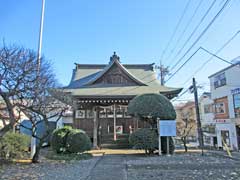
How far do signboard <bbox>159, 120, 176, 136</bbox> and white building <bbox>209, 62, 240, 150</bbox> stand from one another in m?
11.8

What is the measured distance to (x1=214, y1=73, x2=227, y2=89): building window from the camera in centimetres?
2482

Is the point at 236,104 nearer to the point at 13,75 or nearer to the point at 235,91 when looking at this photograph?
the point at 235,91

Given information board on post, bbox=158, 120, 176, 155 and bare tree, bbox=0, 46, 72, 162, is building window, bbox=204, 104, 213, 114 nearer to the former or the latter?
information board on post, bbox=158, 120, 176, 155

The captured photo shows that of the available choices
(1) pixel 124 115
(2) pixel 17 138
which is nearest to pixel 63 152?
(2) pixel 17 138

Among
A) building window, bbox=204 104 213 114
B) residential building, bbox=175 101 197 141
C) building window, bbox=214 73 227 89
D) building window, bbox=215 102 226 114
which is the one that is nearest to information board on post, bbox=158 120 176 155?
residential building, bbox=175 101 197 141

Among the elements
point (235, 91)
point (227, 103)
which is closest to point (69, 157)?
point (235, 91)

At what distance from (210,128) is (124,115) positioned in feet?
59.6

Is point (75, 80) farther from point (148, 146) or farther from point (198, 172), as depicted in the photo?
point (198, 172)

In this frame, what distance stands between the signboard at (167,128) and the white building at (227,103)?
11.8 m

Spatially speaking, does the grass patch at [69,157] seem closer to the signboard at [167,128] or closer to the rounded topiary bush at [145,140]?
the rounded topiary bush at [145,140]

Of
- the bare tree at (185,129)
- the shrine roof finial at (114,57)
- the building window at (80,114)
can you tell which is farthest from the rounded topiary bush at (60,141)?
the shrine roof finial at (114,57)

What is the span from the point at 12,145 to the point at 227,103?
21.9 m

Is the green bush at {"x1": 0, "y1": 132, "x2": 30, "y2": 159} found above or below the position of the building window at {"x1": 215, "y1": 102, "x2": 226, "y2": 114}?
below

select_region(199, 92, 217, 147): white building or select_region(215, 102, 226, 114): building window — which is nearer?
select_region(215, 102, 226, 114): building window
